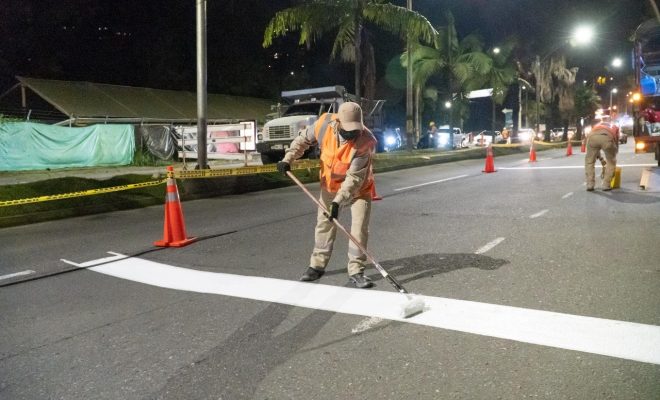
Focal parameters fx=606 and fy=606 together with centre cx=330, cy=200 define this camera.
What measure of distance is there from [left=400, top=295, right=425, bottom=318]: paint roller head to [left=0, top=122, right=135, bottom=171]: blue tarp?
1797cm

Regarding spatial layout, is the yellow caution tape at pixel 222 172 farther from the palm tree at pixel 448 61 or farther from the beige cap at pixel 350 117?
the palm tree at pixel 448 61

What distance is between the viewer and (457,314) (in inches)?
188

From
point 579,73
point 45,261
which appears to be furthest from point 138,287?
point 579,73

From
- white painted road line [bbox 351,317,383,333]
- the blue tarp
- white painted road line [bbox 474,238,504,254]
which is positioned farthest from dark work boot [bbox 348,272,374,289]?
the blue tarp

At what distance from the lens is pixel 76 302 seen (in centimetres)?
554

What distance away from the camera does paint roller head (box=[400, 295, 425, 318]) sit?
471 centimetres

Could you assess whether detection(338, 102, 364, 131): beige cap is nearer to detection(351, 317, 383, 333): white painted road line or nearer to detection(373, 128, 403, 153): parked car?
detection(351, 317, 383, 333): white painted road line

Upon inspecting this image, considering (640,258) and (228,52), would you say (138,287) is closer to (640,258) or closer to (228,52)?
(640,258)

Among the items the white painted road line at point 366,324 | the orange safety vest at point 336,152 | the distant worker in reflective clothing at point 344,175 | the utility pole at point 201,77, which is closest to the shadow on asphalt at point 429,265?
the distant worker in reflective clothing at point 344,175

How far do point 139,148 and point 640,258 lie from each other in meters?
20.2

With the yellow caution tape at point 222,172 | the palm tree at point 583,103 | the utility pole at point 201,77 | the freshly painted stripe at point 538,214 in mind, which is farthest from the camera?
the palm tree at point 583,103

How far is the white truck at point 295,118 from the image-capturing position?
20.0m

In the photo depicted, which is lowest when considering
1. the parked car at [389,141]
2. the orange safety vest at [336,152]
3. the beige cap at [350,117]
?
the orange safety vest at [336,152]

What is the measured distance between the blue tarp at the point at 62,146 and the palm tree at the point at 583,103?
44.6 meters
